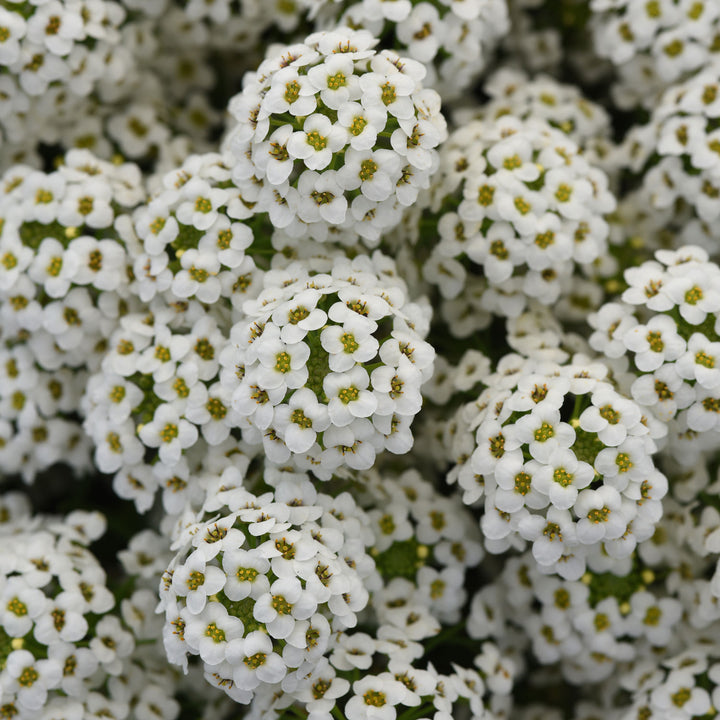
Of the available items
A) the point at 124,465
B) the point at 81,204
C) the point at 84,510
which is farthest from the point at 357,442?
the point at 84,510

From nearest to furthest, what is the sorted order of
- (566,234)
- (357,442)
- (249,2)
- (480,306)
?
(357,442)
(566,234)
(480,306)
(249,2)

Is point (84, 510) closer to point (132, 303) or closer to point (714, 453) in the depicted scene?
point (132, 303)

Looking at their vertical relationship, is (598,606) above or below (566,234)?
below

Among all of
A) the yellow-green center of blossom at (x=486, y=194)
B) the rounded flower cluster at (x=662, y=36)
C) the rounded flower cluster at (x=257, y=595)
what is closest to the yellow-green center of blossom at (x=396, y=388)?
the rounded flower cluster at (x=257, y=595)

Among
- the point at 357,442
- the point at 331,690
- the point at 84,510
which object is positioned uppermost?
the point at 357,442

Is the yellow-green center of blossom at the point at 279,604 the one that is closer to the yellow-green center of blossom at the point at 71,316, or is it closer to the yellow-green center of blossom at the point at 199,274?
the yellow-green center of blossom at the point at 199,274

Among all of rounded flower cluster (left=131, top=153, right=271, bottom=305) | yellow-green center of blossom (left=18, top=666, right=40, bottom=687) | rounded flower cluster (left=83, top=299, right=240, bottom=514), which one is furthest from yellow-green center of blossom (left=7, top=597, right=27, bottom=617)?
rounded flower cluster (left=131, top=153, right=271, bottom=305)

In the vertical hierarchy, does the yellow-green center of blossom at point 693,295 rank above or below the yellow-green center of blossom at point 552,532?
above

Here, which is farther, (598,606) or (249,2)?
(249,2)
